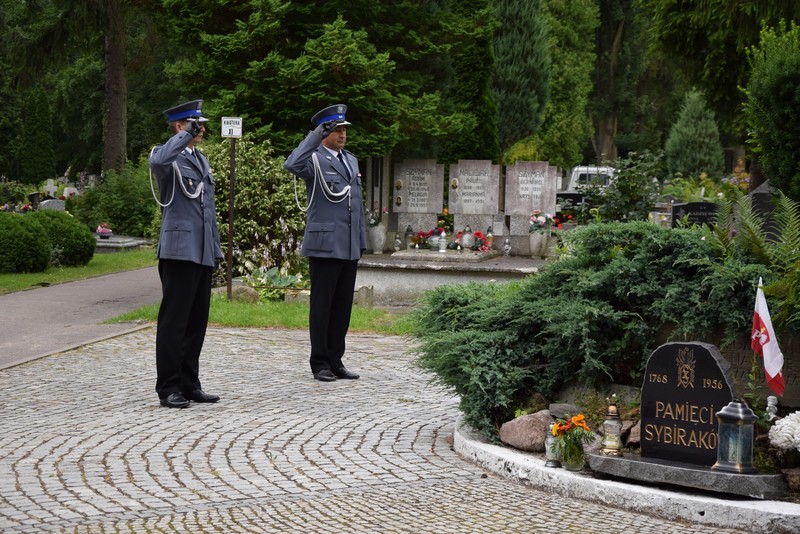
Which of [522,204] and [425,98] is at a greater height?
[425,98]

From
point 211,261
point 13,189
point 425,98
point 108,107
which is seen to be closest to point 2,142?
point 13,189

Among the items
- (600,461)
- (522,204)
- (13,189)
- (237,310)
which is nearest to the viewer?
(600,461)

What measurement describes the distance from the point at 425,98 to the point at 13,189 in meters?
23.1

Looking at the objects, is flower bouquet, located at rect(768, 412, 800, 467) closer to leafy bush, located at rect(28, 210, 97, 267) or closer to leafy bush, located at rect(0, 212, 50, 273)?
leafy bush, located at rect(0, 212, 50, 273)

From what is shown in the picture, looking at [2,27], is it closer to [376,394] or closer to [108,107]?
[108,107]

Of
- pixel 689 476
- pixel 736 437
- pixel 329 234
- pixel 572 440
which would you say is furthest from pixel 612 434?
pixel 329 234

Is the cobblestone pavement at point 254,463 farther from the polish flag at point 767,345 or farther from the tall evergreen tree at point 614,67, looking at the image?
the tall evergreen tree at point 614,67

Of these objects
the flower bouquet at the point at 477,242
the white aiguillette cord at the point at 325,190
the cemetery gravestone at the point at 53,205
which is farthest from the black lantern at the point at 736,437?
the cemetery gravestone at the point at 53,205

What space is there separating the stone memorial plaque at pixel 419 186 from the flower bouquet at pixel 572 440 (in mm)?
14346

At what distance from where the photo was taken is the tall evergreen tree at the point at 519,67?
123 ft

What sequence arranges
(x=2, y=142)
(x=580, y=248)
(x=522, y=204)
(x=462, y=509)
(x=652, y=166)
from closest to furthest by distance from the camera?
(x=462, y=509), (x=580, y=248), (x=652, y=166), (x=522, y=204), (x=2, y=142)

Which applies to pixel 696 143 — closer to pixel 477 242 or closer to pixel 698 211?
pixel 477 242

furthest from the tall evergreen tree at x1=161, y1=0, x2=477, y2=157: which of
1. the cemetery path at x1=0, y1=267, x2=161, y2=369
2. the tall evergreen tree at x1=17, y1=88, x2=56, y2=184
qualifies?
the tall evergreen tree at x1=17, y1=88, x2=56, y2=184

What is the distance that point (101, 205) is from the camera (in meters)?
32.0
